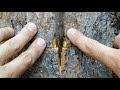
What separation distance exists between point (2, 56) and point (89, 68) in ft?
2.28

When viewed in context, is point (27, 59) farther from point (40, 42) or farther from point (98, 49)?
point (98, 49)

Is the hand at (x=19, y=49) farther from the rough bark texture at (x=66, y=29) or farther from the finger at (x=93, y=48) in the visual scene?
the finger at (x=93, y=48)

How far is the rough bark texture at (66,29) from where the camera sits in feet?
9.97

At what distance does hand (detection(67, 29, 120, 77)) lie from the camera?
2.95m

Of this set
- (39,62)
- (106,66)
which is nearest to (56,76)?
(39,62)

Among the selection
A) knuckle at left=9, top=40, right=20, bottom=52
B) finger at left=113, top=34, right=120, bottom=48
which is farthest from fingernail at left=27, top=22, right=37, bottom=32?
finger at left=113, top=34, right=120, bottom=48

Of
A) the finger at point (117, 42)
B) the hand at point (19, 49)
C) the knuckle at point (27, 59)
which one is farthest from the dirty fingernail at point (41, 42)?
the finger at point (117, 42)

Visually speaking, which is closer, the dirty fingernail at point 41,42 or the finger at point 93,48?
the finger at point 93,48

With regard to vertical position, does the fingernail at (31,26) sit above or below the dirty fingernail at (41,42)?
above

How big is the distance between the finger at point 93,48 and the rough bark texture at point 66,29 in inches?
2.4

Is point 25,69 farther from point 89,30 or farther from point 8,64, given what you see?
point 89,30

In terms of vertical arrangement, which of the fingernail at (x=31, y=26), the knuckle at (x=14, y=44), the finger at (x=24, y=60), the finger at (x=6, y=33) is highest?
the fingernail at (x=31, y=26)

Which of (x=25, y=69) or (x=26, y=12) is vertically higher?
(x=26, y=12)

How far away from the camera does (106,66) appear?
3.18 meters
